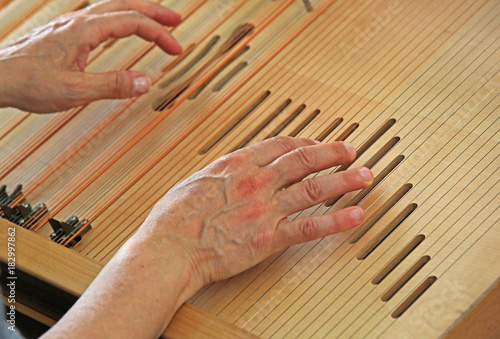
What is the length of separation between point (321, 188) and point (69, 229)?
546 millimetres

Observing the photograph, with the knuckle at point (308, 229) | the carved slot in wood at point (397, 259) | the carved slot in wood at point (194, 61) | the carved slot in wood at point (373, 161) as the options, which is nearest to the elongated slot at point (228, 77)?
the carved slot in wood at point (194, 61)

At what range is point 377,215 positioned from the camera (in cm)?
129

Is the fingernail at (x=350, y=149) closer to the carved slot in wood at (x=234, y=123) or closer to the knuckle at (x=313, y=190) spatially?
the knuckle at (x=313, y=190)

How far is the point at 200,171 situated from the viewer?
1.36m

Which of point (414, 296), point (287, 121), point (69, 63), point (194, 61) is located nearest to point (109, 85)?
point (69, 63)

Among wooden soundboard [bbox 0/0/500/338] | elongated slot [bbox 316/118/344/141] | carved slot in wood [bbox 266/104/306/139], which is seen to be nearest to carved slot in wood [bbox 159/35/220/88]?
wooden soundboard [bbox 0/0/500/338]

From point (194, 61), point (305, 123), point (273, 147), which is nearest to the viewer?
point (273, 147)

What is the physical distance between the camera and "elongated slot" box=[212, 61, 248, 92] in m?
1.68

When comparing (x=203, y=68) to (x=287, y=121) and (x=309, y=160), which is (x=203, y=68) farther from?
(x=309, y=160)

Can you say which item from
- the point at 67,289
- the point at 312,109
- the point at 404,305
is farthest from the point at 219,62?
the point at 404,305

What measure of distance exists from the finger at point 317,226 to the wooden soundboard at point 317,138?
3 centimetres

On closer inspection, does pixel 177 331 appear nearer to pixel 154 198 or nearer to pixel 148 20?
pixel 154 198

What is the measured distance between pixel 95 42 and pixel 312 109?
0.61 metres

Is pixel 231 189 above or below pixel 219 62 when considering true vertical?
below
